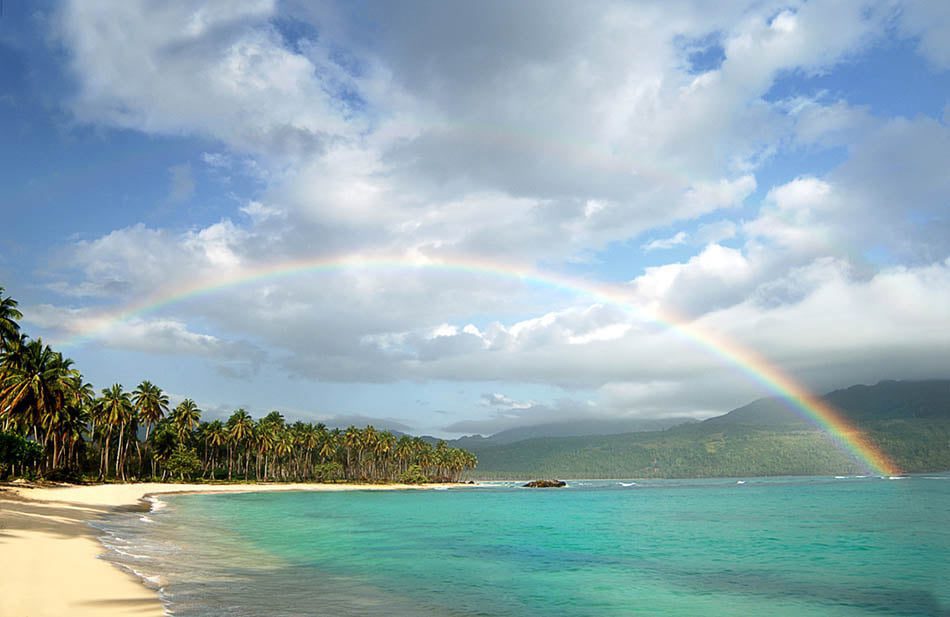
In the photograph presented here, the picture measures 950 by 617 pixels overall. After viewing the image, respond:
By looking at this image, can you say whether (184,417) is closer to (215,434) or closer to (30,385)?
(215,434)

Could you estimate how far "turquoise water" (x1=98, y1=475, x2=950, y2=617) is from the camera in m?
21.7

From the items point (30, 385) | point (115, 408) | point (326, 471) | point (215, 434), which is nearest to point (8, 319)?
point (30, 385)

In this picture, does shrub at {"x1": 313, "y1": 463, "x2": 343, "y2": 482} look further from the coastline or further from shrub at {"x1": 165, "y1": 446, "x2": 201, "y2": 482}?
the coastline

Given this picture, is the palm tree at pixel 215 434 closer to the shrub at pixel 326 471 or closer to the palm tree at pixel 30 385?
the shrub at pixel 326 471

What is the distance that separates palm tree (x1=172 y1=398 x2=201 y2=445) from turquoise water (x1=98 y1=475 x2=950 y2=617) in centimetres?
7961

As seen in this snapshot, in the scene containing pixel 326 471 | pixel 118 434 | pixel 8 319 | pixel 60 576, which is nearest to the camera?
pixel 60 576

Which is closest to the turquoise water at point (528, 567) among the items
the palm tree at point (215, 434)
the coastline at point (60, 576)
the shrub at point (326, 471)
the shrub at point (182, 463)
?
the coastline at point (60, 576)

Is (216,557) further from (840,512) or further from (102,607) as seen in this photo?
(840,512)

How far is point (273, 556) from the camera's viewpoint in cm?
3206

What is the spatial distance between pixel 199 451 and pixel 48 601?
154002 millimetres

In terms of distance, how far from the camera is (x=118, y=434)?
12625 cm

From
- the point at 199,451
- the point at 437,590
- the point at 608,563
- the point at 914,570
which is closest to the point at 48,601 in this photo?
the point at 437,590

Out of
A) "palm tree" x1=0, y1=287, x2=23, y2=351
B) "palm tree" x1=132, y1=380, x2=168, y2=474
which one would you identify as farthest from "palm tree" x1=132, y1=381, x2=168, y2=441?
"palm tree" x1=0, y1=287, x2=23, y2=351

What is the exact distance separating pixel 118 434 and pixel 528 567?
120 m
